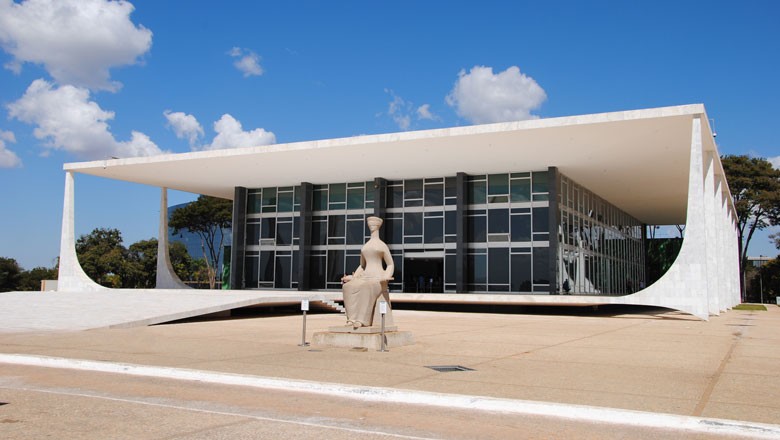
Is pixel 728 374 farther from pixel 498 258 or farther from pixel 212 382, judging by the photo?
pixel 498 258

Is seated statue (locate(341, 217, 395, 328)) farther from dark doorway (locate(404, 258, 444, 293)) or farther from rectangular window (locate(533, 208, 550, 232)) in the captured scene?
dark doorway (locate(404, 258, 444, 293))

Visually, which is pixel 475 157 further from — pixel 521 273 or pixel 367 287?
pixel 367 287

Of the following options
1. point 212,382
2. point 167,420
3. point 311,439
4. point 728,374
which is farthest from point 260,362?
point 728,374

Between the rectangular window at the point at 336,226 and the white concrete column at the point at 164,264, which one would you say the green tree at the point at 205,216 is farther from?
the rectangular window at the point at 336,226

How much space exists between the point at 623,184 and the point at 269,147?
73.3ft

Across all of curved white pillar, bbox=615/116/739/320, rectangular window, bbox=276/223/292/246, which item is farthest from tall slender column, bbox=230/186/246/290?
curved white pillar, bbox=615/116/739/320

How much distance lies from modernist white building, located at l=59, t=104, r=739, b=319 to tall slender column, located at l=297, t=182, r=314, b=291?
0.11 metres

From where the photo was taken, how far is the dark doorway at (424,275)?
36.5 metres

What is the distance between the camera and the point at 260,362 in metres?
11.0

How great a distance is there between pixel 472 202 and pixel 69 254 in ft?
78.3

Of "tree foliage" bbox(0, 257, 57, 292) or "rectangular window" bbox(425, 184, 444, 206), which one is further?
"tree foliage" bbox(0, 257, 57, 292)

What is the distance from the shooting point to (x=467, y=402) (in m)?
7.45

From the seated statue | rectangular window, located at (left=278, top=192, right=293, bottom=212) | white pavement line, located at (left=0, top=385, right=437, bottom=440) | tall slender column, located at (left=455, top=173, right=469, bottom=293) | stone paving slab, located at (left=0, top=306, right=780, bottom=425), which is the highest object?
rectangular window, located at (left=278, top=192, right=293, bottom=212)

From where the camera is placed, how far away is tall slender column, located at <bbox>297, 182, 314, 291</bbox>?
39.3 m
